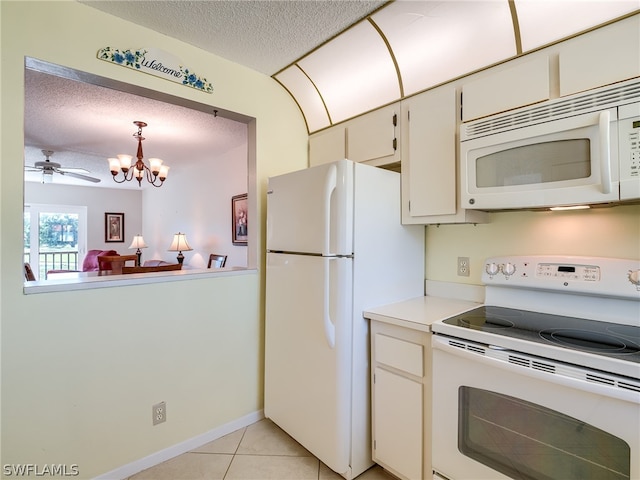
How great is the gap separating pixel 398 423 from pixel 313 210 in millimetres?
1144

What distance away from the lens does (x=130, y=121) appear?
314 cm

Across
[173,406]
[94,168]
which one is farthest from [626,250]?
[94,168]

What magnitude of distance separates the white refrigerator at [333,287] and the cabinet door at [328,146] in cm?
55

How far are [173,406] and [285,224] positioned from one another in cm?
123

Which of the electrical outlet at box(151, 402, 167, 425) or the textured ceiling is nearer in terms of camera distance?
the textured ceiling

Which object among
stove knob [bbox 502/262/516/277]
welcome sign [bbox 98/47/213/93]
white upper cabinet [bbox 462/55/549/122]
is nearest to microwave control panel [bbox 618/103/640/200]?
white upper cabinet [bbox 462/55/549/122]

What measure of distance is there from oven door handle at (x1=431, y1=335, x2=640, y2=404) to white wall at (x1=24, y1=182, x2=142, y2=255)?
7.40m

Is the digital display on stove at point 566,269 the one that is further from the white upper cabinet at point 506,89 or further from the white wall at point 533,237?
the white upper cabinet at point 506,89

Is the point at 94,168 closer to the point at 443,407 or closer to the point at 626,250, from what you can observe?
the point at 443,407

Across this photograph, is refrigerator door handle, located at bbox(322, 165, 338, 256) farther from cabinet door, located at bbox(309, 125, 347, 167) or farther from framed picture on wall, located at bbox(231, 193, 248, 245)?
framed picture on wall, located at bbox(231, 193, 248, 245)

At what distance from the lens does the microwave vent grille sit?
1129mm

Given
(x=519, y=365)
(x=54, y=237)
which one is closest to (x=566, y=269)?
(x=519, y=365)

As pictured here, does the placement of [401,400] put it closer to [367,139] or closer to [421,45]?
[367,139]

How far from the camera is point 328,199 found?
1.65 m
